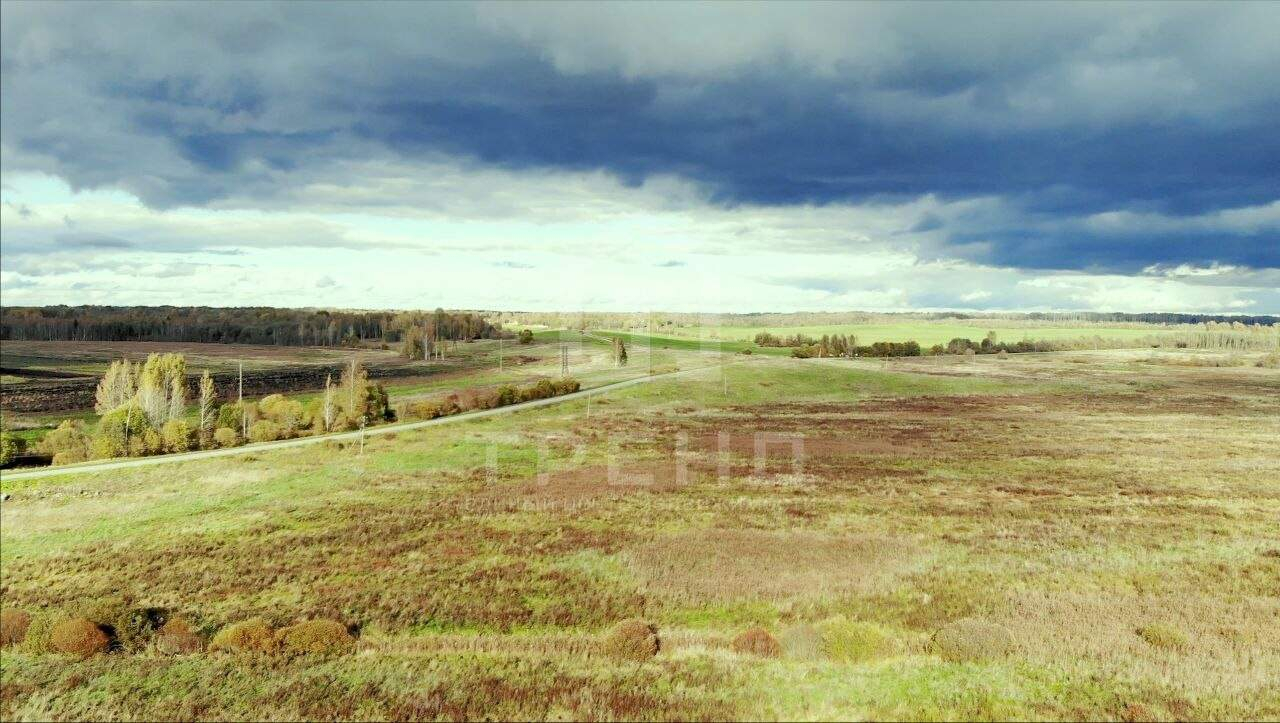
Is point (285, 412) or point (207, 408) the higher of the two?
point (207, 408)

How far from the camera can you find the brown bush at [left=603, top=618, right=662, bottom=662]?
1734 cm

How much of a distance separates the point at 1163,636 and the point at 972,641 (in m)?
4.52

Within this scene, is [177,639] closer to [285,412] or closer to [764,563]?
[764,563]

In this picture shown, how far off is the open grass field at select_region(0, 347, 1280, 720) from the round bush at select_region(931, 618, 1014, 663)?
0.08 metres

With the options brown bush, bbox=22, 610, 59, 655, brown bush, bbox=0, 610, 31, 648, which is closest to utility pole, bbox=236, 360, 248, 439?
brown bush, bbox=0, 610, 31, 648

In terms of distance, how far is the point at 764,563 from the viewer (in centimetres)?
2444

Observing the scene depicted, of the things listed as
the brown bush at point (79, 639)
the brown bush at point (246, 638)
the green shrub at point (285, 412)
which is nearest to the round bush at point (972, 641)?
the brown bush at point (246, 638)

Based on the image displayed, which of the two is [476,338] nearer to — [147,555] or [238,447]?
[238,447]

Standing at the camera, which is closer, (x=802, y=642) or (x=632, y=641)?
A: (x=802, y=642)

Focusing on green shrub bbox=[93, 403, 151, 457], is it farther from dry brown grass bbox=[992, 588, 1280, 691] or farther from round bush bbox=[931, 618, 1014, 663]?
dry brown grass bbox=[992, 588, 1280, 691]

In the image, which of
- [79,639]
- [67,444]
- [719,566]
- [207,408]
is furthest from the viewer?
[207,408]

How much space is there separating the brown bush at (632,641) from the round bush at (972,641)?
7.48 meters

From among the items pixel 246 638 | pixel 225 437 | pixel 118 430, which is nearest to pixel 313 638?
pixel 246 638

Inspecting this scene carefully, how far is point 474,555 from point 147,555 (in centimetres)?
1800
